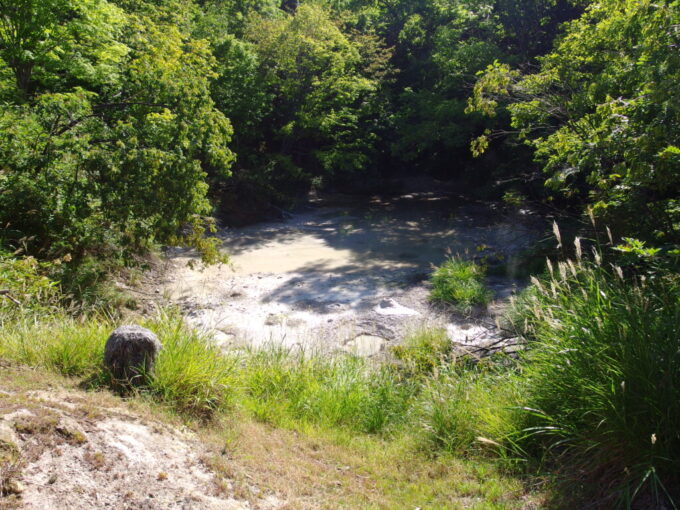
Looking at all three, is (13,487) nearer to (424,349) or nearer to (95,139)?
(424,349)

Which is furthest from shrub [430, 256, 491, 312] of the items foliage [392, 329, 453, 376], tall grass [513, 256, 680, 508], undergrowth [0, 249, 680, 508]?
tall grass [513, 256, 680, 508]

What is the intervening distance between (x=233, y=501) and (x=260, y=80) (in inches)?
728

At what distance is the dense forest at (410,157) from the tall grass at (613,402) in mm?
18

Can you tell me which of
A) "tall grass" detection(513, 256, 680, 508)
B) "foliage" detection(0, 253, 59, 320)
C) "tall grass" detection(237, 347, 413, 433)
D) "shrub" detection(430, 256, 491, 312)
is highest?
A: "foliage" detection(0, 253, 59, 320)

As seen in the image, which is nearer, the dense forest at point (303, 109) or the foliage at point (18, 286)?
the foliage at point (18, 286)

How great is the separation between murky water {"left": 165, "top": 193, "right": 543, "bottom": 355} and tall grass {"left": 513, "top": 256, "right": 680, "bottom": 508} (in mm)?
3736

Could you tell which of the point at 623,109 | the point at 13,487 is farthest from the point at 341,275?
the point at 13,487

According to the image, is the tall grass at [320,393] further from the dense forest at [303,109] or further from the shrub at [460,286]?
the shrub at [460,286]

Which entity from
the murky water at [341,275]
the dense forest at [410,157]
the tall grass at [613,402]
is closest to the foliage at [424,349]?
the dense forest at [410,157]

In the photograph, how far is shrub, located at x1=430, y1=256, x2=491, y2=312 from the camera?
10758 mm

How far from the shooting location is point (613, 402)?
3639mm

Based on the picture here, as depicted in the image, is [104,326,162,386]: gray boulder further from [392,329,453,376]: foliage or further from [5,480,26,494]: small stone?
[392,329,453,376]: foliage

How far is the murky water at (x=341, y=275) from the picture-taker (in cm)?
985

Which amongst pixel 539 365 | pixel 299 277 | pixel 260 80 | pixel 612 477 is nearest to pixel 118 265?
pixel 299 277
